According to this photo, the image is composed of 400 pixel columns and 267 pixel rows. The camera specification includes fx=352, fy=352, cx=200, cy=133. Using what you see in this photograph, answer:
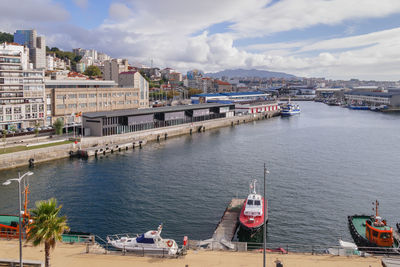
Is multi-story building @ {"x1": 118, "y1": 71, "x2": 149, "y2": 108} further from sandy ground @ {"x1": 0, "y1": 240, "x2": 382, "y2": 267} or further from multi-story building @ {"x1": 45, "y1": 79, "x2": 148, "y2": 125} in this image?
sandy ground @ {"x1": 0, "y1": 240, "x2": 382, "y2": 267}

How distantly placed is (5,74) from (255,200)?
56.5 m

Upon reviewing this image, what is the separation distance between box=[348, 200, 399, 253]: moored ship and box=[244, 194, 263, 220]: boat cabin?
7493mm

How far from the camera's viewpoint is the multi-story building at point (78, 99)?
7424 centimetres

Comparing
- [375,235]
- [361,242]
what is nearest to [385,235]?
[375,235]

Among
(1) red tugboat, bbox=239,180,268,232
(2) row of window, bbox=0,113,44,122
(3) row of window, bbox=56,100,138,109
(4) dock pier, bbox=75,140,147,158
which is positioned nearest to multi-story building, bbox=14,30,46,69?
(3) row of window, bbox=56,100,138,109

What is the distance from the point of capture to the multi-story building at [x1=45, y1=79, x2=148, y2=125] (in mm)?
74238

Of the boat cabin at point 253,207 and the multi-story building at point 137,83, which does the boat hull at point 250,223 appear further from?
the multi-story building at point 137,83

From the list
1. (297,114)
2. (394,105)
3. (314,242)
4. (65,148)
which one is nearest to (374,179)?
(314,242)

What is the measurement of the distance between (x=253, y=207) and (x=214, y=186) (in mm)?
11728

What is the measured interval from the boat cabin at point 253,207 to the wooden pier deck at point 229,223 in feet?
4.01

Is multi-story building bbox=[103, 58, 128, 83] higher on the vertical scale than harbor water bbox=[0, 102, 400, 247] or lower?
higher

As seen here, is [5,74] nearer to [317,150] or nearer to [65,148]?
[65,148]

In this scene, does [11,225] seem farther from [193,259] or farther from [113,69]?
[113,69]

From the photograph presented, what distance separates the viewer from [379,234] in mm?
25328
